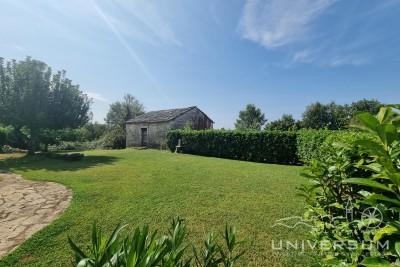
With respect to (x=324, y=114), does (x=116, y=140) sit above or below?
below

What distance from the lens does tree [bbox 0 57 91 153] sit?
594 inches

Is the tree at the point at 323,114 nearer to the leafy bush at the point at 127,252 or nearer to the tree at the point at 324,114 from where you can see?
the tree at the point at 324,114

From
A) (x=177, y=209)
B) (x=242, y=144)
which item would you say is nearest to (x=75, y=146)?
(x=242, y=144)

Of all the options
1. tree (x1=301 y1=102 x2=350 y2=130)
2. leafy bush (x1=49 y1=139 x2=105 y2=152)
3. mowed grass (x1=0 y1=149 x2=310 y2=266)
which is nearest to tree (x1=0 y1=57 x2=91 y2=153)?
mowed grass (x1=0 y1=149 x2=310 y2=266)

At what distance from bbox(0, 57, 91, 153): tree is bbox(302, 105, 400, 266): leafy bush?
18.2 metres

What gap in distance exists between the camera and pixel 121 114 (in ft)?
158

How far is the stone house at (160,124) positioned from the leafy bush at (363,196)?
2281 cm

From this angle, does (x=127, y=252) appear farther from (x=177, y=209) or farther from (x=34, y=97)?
(x=34, y=97)

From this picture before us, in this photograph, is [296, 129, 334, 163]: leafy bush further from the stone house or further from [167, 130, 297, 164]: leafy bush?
the stone house

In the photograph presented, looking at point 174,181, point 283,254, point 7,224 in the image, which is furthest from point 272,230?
point 7,224

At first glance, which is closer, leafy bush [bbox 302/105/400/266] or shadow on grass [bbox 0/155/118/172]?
leafy bush [bbox 302/105/400/266]

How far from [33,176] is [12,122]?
9.50m

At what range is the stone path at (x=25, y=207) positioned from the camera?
13.2 feet

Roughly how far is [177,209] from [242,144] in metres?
11.9
